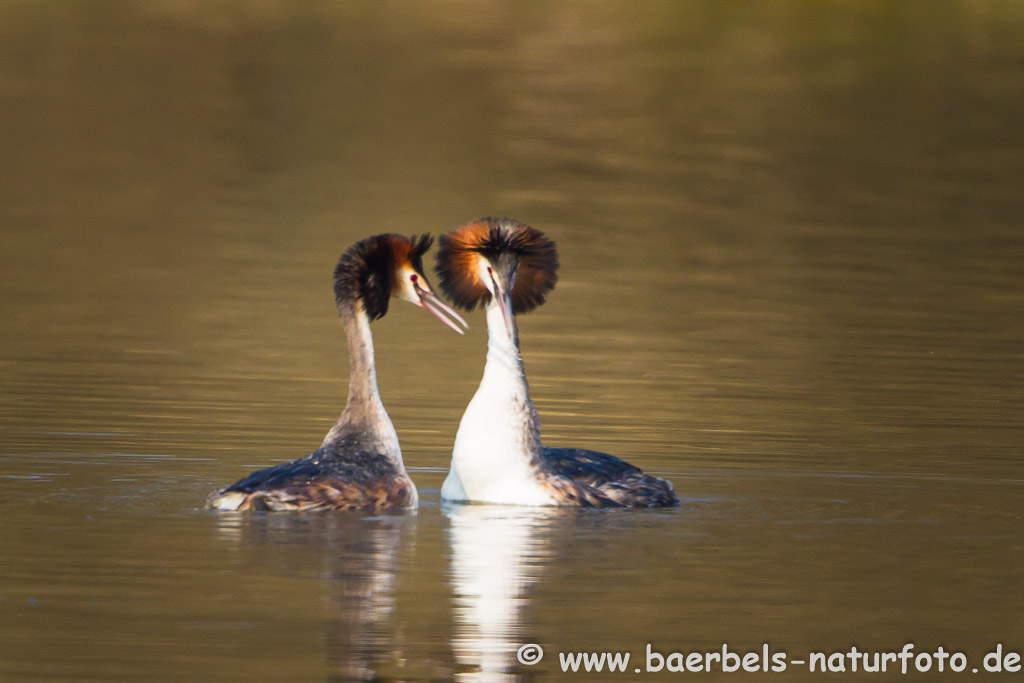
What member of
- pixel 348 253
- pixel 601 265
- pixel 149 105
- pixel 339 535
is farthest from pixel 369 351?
pixel 149 105

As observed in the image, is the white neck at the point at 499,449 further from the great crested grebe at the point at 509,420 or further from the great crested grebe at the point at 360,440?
the great crested grebe at the point at 360,440

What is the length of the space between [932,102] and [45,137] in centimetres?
2074

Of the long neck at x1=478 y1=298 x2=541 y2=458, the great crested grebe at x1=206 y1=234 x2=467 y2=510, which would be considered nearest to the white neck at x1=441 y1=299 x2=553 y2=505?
the long neck at x1=478 y1=298 x2=541 y2=458

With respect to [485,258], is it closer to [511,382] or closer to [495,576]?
[511,382]

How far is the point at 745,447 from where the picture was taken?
16078mm

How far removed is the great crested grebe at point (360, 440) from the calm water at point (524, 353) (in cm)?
18

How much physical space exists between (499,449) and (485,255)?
131cm

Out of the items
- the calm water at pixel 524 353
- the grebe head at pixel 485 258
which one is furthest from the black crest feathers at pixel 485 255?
the calm water at pixel 524 353

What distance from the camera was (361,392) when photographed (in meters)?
13.9

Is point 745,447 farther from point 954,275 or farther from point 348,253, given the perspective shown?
point 954,275

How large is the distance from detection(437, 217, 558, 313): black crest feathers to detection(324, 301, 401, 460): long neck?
0.59 m

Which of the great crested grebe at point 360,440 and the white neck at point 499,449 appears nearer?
the great crested grebe at point 360,440

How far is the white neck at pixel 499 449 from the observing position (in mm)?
13672

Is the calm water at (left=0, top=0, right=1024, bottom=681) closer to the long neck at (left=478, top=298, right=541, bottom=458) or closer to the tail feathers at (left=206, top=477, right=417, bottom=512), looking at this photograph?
the tail feathers at (left=206, top=477, right=417, bottom=512)
